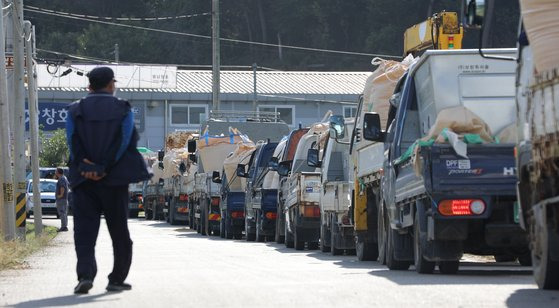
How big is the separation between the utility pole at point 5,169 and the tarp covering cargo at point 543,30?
53.8 ft

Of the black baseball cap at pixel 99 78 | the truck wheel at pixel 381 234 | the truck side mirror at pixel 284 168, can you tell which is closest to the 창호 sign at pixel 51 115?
the truck side mirror at pixel 284 168

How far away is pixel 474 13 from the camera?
12859 mm

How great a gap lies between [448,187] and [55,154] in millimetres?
64995

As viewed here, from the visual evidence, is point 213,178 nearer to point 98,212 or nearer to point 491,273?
point 491,273

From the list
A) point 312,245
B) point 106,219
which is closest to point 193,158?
point 312,245

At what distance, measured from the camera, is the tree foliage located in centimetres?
9619

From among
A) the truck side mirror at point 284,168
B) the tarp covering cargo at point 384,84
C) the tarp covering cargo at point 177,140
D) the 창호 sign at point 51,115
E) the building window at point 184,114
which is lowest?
the truck side mirror at point 284,168

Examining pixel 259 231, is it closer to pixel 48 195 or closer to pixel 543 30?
pixel 543 30

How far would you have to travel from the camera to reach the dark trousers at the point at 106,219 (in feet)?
42.2

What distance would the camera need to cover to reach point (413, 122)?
695 inches

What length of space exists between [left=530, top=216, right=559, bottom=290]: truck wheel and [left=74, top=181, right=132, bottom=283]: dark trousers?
3.28 meters

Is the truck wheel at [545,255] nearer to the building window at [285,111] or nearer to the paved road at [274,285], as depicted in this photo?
the paved road at [274,285]

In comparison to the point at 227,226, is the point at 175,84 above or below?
above

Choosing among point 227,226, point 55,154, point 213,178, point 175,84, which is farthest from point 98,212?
point 175,84
